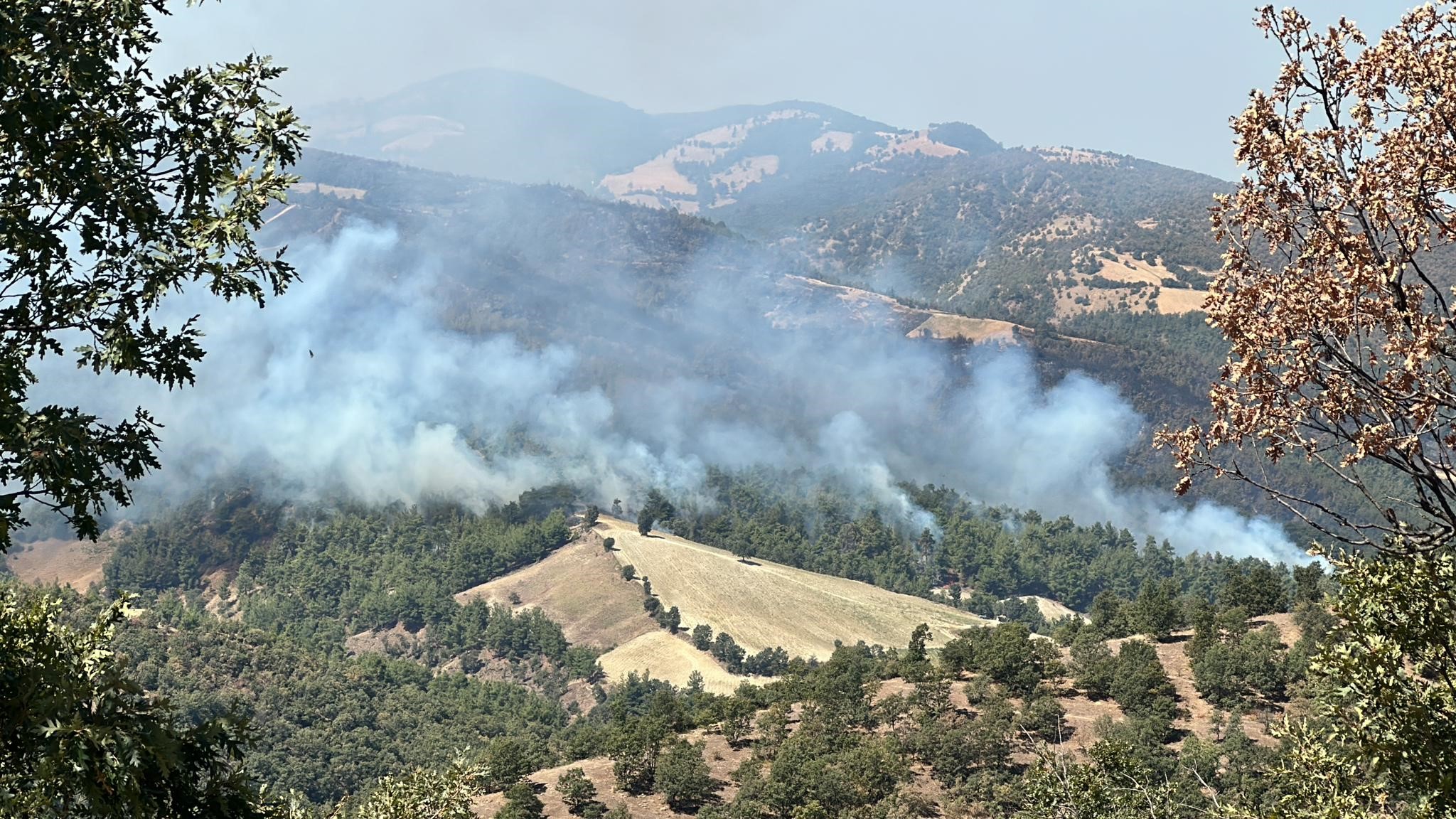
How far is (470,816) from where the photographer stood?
86.6 feet

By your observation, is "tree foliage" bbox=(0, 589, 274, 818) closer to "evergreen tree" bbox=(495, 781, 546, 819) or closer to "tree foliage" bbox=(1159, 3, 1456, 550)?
"tree foliage" bbox=(1159, 3, 1456, 550)

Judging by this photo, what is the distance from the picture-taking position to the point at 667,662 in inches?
6634

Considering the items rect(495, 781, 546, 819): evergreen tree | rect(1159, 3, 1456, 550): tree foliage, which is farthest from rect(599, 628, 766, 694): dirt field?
rect(1159, 3, 1456, 550): tree foliage

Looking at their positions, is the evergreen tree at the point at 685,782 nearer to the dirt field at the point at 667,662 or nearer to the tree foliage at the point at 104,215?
the tree foliage at the point at 104,215

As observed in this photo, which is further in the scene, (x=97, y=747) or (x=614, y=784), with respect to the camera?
(x=614, y=784)

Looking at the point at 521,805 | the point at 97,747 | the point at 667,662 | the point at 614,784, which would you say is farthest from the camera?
the point at 667,662

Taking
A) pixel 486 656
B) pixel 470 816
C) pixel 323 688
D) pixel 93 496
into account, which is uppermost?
pixel 93 496

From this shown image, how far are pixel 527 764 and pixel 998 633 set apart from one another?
35634mm

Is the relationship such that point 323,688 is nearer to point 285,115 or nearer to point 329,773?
point 329,773

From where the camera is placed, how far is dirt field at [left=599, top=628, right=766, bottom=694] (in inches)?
6324

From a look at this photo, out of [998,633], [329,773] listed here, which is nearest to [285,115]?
[998,633]

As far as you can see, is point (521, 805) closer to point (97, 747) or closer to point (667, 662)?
point (97, 747)

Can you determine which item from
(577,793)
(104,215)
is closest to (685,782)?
(577,793)

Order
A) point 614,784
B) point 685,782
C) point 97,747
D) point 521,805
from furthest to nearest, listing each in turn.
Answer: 1. point 614,784
2. point 685,782
3. point 521,805
4. point 97,747
